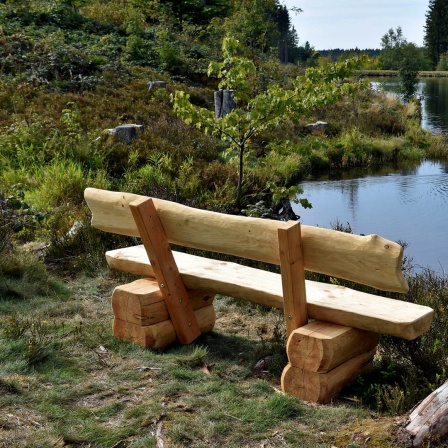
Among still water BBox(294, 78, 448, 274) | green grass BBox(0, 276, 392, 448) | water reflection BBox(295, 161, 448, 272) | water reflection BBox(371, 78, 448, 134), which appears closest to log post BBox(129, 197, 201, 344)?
green grass BBox(0, 276, 392, 448)

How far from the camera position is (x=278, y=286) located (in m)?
4.12

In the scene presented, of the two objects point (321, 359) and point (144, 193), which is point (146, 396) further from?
point (144, 193)

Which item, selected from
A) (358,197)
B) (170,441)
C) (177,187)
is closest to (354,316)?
(170,441)

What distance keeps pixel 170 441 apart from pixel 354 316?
3.84 ft

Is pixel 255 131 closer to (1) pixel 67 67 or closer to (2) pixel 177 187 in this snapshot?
(2) pixel 177 187

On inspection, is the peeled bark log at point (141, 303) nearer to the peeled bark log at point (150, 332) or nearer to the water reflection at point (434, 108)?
the peeled bark log at point (150, 332)

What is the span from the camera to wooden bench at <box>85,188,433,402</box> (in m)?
3.49

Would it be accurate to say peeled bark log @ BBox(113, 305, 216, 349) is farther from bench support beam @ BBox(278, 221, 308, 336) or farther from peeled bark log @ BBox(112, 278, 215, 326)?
bench support beam @ BBox(278, 221, 308, 336)

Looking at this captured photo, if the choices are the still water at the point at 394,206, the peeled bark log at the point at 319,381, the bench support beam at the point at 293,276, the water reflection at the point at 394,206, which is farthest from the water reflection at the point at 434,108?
the bench support beam at the point at 293,276

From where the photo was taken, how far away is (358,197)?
14.4 meters

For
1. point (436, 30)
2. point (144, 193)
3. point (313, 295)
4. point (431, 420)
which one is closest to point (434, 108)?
Result: point (144, 193)


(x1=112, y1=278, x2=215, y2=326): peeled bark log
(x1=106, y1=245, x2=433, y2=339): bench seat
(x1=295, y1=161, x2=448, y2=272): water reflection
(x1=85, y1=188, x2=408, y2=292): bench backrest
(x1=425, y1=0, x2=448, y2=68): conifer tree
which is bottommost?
(x1=295, y1=161, x2=448, y2=272): water reflection

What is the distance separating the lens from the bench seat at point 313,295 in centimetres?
352

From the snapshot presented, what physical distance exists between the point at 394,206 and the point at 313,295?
980cm
